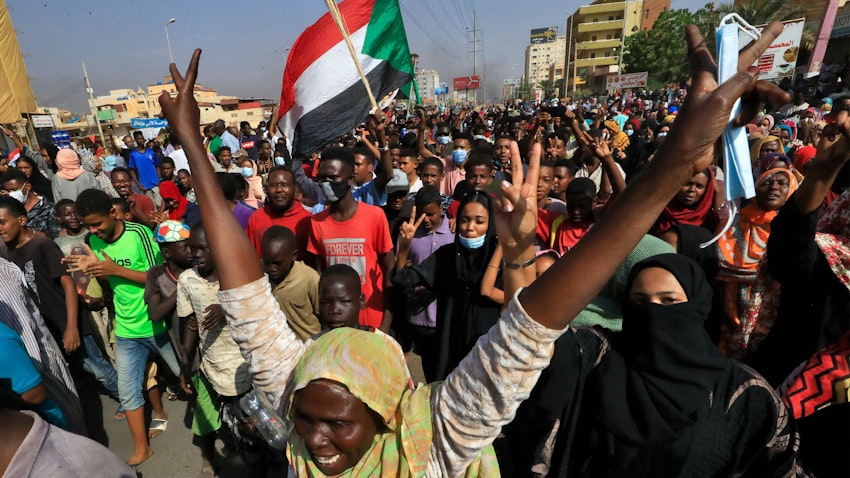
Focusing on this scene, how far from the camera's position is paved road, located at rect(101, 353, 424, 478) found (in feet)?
9.57

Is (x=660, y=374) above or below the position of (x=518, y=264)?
below

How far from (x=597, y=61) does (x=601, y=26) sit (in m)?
4.79

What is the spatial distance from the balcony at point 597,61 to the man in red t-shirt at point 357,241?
67.6m

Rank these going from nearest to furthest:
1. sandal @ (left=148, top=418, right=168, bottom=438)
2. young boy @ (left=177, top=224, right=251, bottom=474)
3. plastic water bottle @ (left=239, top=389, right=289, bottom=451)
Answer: plastic water bottle @ (left=239, top=389, right=289, bottom=451) → young boy @ (left=177, top=224, right=251, bottom=474) → sandal @ (left=148, top=418, right=168, bottom=438)

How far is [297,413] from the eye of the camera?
1136 mm

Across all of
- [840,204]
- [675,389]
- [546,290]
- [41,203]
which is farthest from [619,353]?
[41,203]

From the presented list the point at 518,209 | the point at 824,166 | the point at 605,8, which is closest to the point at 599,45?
the point at 605,8

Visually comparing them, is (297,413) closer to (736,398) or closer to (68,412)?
(736,398)

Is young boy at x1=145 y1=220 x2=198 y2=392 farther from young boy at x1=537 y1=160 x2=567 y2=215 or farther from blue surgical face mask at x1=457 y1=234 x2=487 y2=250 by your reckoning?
young boy at x1=537 y1=160 x2=567 y2=215

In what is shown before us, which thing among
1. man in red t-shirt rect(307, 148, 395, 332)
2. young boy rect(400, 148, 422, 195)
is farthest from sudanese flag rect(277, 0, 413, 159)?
man in red t-shirt rect(307, 148, 395, 332)

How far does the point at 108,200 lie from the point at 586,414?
3342 millimetres

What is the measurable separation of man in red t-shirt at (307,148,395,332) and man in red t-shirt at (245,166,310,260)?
13.1 inches

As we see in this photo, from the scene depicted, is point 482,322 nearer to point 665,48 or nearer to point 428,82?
point 665,48

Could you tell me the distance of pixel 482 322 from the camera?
241 centimetres
